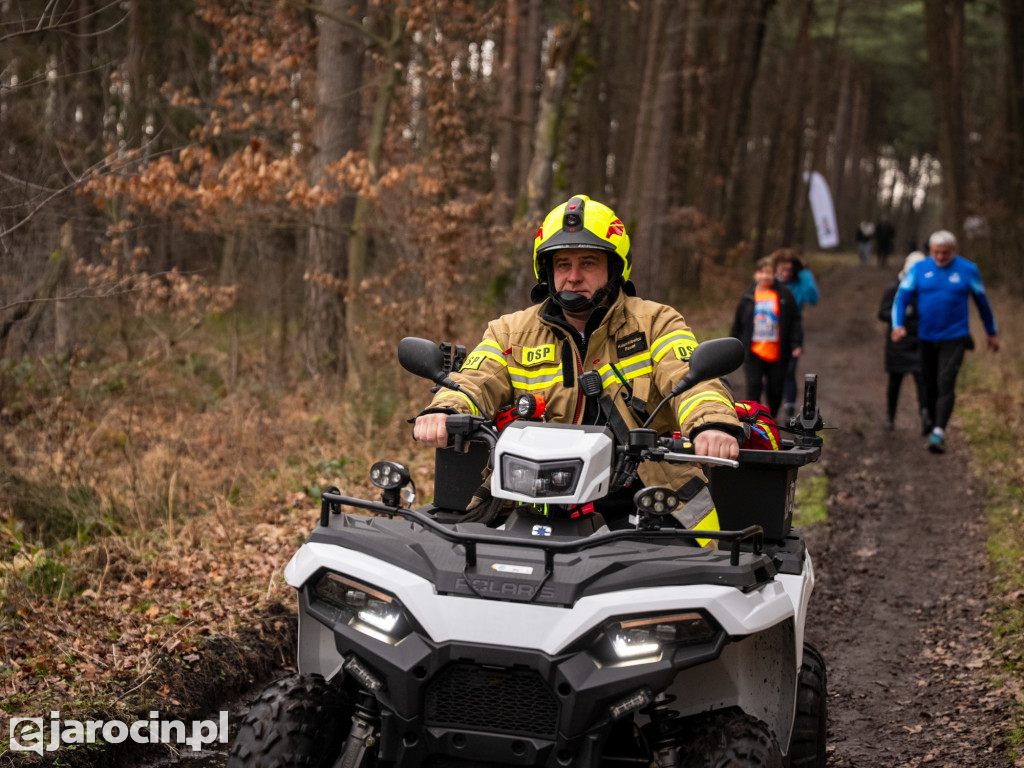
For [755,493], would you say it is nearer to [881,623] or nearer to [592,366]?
[592,366]

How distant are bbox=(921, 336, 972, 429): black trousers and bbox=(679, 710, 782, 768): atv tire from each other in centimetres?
855

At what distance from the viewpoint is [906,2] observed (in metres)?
32.4

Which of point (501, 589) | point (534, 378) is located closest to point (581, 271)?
point (534, 378)

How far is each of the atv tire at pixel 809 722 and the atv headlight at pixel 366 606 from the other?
1.62m

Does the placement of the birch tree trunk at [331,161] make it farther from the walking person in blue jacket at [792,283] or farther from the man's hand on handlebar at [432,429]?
the man's hand on handlebar at [432,429]

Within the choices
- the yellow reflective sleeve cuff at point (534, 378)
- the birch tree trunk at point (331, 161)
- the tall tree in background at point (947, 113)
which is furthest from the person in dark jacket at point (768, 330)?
the tall tree in background at point (947, 113)

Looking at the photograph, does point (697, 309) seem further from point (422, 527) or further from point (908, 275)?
point (422, 527)

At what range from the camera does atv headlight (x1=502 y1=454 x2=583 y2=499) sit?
11.4ft

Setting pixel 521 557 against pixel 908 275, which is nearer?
pixel 521 557

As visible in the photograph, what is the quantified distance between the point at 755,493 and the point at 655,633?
3.90ft

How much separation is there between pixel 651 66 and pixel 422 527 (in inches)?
704

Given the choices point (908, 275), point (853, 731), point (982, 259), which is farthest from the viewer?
point (982, 259)

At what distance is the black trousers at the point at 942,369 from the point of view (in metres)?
11.1

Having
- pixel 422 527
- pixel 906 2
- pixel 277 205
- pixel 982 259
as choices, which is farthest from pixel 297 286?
pixel 906 2
